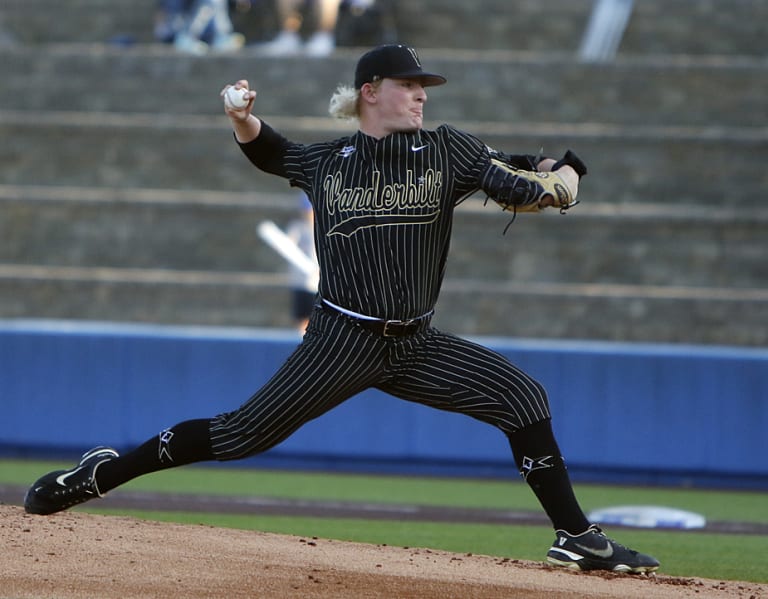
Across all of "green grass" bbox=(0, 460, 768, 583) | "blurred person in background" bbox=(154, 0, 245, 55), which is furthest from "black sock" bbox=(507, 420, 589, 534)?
"blurred person in background" bbox=(154, 0, 245, 55)

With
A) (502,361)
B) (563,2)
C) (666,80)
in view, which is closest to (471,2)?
(563,2)

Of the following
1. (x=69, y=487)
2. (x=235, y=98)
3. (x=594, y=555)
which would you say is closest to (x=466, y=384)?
(x=594, y=555)

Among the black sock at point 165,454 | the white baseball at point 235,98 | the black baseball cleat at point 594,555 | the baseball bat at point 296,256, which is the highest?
the baseball bat at point 296,256

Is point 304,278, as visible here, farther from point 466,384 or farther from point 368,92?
point 466,384

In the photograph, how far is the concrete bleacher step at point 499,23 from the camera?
17656mm

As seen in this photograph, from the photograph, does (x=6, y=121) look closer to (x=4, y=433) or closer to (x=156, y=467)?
(x=4, y=433)

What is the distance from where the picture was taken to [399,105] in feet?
18.0

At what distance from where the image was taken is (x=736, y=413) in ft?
35.3

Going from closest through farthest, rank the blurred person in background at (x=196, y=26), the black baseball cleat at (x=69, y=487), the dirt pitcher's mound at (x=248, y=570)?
1. the dirt pitcher's mound at (x=248, y=570)
2. the black baseball cleat at (x=69, y=487)
3. the blurred person in background at (x=196, y=26)

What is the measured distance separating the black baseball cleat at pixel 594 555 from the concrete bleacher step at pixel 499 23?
12899 millimetres

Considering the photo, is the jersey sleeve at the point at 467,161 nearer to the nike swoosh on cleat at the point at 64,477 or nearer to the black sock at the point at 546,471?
the black sock at the point at 546,471

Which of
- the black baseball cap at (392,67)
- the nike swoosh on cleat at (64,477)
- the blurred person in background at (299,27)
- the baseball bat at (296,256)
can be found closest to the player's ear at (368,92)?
the black baseball cap at (392,67)

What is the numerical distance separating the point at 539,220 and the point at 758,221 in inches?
89.8

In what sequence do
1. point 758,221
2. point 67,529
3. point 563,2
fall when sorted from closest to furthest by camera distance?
point 67,529 < point 758,221 < point 563,2
